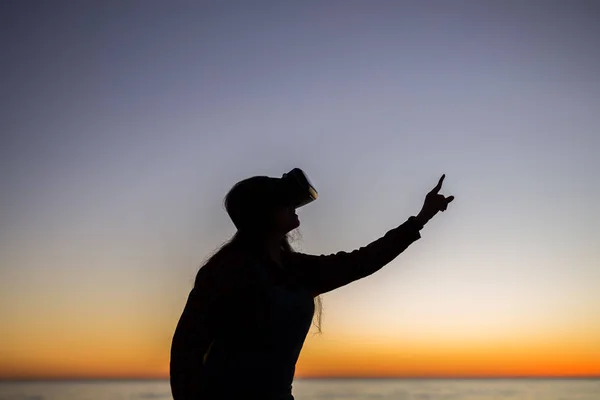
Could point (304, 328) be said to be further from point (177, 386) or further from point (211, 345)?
point (177, 386)

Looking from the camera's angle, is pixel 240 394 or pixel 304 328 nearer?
pixel 240 394

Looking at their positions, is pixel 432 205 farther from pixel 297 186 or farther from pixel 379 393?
pixel 379 393

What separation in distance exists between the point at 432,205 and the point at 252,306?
0.89m

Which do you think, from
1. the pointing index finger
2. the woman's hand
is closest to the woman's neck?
the woman's hand

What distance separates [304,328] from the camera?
190 centimetres

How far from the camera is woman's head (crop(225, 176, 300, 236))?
2.04 m

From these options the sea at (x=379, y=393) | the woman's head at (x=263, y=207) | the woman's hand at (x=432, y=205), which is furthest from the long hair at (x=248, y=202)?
the sea at (x=379, y=393)

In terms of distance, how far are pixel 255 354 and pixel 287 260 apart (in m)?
0.38

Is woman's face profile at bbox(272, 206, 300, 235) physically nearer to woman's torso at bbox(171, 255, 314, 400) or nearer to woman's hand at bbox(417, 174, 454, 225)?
woman's torso at bbox(171, 255, 314, 400)

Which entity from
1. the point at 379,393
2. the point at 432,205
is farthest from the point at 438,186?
the point at 379,393

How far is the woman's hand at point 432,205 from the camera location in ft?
7.83

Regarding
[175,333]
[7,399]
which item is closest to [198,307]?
[175,333]

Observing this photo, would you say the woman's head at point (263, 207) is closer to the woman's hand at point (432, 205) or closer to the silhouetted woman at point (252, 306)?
the silhouetted woman at point (252, 306)

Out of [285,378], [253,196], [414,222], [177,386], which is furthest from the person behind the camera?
[414,222]
